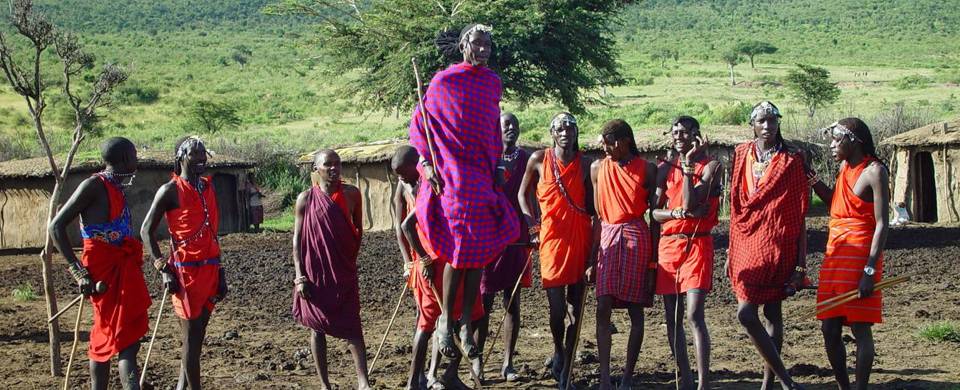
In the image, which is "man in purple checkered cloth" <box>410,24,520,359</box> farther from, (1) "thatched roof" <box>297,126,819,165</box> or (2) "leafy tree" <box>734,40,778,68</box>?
(2) "leafy tree" <box>734,40,778,68</box>

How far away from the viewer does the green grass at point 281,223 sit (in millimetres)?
23797

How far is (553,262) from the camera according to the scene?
7.29 m

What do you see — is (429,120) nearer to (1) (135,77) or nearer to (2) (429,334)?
(2) (429,334)

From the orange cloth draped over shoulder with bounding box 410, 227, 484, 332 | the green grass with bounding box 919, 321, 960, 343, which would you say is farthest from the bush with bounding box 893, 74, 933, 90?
the orange cloth draped over shoulder with bounding box 410, 227, 484, 332

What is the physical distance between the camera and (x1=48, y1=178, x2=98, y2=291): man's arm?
20.6 feet

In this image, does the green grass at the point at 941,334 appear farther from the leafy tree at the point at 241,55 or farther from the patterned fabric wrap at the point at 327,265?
the leafy tree at the point at 241,55

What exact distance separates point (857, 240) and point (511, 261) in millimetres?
2477

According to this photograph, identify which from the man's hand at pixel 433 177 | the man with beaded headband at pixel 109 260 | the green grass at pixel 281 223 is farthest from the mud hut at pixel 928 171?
the man with beaded headband at pixel 109 260

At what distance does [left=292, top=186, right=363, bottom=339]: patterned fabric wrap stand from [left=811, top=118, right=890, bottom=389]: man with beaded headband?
2864 millimetres

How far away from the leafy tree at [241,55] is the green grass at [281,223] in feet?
137

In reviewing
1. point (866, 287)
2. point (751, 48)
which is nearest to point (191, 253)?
point (866, 287)

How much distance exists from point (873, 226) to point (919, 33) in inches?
2962

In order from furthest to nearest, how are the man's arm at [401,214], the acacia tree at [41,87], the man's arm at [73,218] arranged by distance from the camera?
the acacia tree at [41,87] → the man's arm at [401,214] → the man's arm at [73,218]

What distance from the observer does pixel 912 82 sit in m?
53.7
